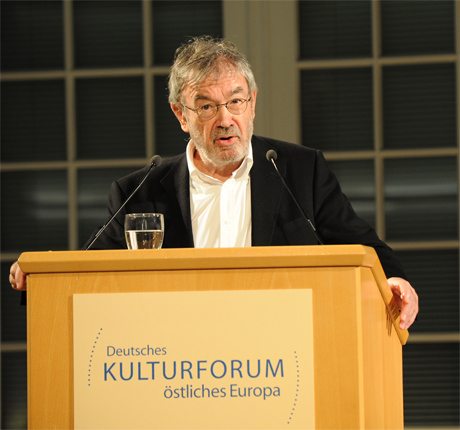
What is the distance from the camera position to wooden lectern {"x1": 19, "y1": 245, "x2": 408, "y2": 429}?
0.98 meters

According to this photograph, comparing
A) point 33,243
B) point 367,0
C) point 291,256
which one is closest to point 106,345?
point 291,256

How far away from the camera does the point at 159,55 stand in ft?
9.67

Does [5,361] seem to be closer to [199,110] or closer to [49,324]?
[199,110]

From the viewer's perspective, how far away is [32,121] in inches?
117

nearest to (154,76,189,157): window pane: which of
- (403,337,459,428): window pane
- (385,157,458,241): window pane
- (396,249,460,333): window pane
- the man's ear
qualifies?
the man's ear

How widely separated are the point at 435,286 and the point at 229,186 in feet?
4.62

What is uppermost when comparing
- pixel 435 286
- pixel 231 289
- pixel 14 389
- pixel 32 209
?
pixel 32 209

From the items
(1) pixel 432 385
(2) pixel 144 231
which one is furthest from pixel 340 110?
(2) pixel 144 231

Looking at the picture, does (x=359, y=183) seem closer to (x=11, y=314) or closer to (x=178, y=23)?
(x=178, y=23)

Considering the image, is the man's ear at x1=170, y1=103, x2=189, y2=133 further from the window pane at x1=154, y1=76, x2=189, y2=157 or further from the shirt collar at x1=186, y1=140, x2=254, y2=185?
the window pane at x1=154, y1=76, x2=189, y2=157

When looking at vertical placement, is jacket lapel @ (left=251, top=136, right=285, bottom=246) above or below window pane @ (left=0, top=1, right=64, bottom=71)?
below

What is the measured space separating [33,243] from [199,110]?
1.53 meters

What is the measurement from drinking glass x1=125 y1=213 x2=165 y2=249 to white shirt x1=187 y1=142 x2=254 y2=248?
0.53m

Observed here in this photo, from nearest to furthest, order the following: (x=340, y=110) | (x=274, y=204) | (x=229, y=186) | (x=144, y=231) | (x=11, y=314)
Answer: (x=144, y=231) → (x=274, y=204) → (x=229, y=186) → (x=340, y=110) → (x=11, y=314)
